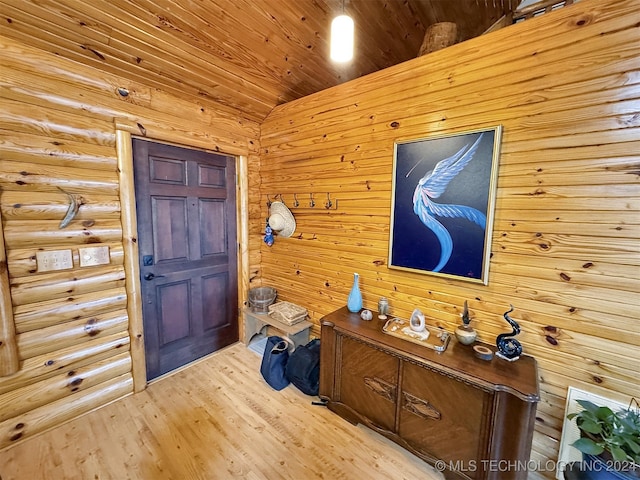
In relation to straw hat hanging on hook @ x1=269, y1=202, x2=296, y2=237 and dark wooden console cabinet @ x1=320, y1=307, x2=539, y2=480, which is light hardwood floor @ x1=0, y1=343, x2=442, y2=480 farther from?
straw hat hanging on hook @ x1=269, y1=202, x2=296, y2=237

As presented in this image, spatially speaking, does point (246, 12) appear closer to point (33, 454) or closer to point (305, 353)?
point (305, 353)

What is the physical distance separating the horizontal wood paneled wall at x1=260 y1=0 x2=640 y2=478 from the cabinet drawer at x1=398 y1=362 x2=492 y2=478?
1.39ft

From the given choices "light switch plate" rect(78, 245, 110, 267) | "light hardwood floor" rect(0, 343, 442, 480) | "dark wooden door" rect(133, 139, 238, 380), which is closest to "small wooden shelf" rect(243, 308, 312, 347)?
"dark wooden door" rect(133, 139, 238, 380)

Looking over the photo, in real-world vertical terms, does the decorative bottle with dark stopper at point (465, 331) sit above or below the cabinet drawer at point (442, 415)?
above

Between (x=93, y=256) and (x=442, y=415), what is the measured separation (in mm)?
2493

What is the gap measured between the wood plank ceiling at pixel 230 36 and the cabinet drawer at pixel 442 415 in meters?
2.39

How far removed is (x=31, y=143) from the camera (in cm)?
153

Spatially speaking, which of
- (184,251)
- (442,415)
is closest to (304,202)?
(184,251)

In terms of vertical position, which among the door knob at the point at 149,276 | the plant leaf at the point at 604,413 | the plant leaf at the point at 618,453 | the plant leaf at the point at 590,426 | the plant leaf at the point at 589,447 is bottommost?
the plant leaf at the point at 589,447

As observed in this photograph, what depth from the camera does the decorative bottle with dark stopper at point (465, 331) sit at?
4.82 feet

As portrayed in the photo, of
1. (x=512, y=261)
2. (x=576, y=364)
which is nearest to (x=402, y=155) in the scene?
(x=512, y=261)

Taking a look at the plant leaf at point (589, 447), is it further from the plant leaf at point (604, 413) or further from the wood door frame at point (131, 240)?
the wood door frame at point (131, 240)

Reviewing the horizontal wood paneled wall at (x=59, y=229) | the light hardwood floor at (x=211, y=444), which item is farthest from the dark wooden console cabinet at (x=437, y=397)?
the horizontal wood paneled wall at (x=59, y=229)

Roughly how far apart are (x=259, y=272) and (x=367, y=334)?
5.45 ft
